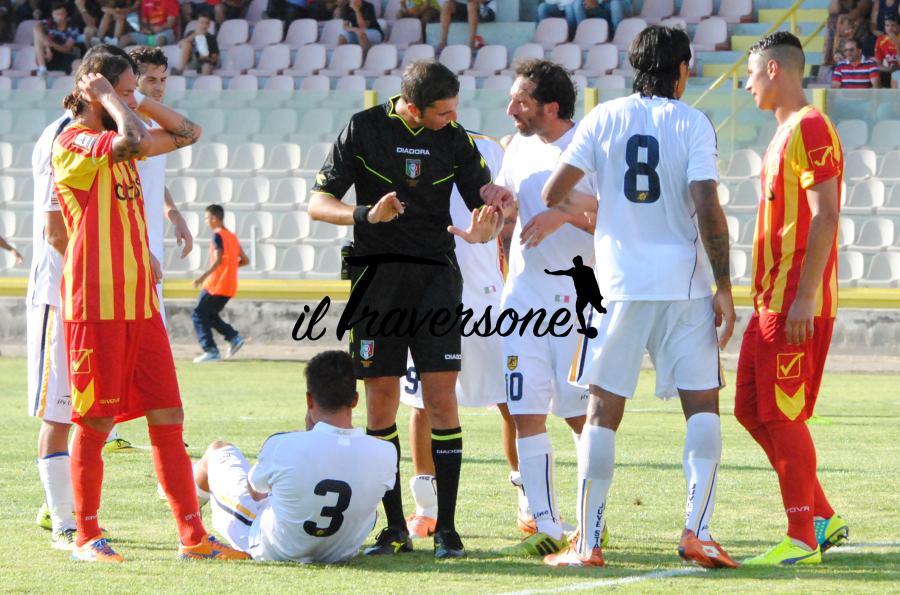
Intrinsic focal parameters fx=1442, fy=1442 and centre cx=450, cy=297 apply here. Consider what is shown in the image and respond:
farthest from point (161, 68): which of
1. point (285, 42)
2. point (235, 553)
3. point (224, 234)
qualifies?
point (285, 42)

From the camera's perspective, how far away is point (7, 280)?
783 inches

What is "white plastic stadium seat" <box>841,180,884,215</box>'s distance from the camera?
18.0 meters

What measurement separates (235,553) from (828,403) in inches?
318

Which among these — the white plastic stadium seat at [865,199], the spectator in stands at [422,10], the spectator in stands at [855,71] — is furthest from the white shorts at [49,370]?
the spectator in stands at [422,10]

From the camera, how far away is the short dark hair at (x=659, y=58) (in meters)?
5.73

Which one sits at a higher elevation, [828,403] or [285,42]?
[285,42]

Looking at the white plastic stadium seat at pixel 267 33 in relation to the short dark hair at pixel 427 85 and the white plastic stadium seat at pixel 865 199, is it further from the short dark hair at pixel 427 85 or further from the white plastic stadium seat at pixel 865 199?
the short dark hair at pixel 427 85

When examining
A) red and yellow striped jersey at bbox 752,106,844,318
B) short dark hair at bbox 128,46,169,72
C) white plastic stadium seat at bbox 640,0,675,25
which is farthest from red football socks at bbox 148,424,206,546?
white plastic stadium seat at bbox 640,0,675,25

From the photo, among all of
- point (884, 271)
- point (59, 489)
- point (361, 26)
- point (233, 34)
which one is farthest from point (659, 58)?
point (233, 34)

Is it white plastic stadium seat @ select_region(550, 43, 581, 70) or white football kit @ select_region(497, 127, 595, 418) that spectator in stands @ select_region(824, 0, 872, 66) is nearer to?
white plastic stadium seat @ select_region(550, 43, 581, 70)

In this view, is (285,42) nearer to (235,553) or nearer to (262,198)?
(262,198)

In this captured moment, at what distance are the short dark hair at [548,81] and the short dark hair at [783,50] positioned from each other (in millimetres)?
843

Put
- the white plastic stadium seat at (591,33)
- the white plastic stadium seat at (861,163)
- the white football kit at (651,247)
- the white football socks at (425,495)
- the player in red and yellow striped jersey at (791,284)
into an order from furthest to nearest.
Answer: the white plastic stadium seat at (591,33), the white plastic stadium seat at (861,163), the white football socks at (425,495), the player in red and yellow striped jersey at (791,284), the white football kit at (651,247)

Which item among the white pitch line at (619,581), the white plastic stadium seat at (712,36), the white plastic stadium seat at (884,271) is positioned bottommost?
the white pitch line at (619,581)
